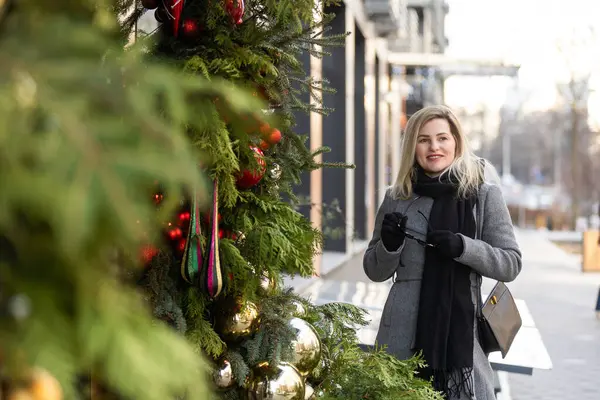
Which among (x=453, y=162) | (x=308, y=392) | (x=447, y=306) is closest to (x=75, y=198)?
(x=308, y=392)

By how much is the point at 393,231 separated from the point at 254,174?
1.22m

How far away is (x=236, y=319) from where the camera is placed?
2162mm

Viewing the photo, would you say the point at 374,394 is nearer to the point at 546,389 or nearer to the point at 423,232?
the point at 423,232

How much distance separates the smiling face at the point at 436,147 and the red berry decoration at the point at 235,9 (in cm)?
153

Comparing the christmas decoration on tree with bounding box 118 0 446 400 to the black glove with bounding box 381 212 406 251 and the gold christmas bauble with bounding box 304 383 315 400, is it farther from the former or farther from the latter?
the black glove with bounding box 381 212 406 251

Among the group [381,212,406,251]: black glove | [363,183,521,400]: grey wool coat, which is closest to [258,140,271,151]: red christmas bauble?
[381,212,406,251]: black glove

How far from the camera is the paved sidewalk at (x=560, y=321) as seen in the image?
7207 mm

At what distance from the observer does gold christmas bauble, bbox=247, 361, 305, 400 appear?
2.11 meters

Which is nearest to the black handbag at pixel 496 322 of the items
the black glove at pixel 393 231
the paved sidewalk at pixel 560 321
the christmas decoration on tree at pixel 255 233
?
the black glove at pixel 393 231

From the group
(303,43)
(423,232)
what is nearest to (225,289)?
(303,43)

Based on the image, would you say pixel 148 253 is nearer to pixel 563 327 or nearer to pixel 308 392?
pixel 308 392

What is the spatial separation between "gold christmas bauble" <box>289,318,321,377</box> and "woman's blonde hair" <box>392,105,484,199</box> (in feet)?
4.14

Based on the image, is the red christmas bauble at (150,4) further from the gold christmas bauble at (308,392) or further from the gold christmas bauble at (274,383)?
the gold christmas bauble at (308,392)

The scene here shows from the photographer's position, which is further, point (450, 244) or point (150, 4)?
point (450, 244)
